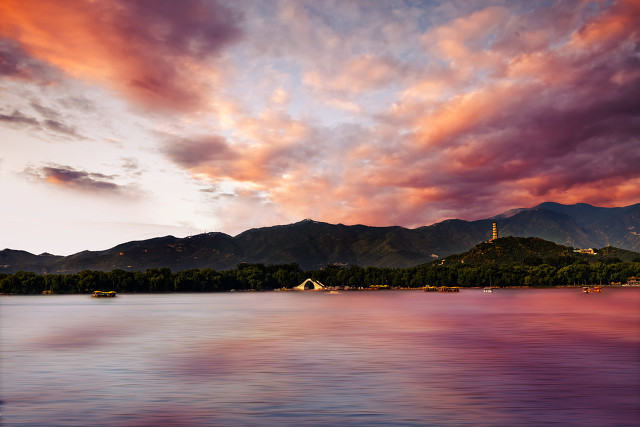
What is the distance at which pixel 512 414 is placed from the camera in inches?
1171

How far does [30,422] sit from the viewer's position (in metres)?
28.7

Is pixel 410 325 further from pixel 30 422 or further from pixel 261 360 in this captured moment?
pixel 30 422

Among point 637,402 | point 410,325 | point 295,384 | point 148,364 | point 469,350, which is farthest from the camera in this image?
point 410,325

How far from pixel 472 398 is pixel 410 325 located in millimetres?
58000

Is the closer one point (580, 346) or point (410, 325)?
point (580, 346)

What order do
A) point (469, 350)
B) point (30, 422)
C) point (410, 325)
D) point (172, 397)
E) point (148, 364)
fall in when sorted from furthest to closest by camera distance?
point (410, 325), point (469, 350), point (148, 364), point (172, 397), point (30, 422)

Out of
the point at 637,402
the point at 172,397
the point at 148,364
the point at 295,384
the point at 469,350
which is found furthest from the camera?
the point at 469,350

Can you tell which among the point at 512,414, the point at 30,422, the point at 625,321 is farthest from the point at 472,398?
the point at 625,321

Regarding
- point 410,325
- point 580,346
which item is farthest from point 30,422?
point 410,325

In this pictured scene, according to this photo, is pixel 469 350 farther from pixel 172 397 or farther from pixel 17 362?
pixel 17 362

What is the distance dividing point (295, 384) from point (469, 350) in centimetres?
2540

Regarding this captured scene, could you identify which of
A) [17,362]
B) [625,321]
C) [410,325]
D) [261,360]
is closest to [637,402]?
[261,360]

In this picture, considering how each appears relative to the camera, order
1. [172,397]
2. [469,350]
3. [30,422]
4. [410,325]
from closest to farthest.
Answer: [30,422] < [172,397] < [469,350] < [410,325]

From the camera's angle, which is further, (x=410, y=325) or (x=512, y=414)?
(x=410, y=325)
